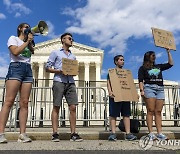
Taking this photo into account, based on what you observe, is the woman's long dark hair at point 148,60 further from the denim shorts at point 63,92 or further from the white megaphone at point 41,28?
the white megaphone at point 41,28

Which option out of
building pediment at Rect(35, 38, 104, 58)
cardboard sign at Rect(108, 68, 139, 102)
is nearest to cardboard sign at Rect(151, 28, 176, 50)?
cardboard sign at Rect(108, 68, 139, 102)

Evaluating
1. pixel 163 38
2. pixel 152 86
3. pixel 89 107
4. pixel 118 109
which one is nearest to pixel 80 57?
pixel 89 107

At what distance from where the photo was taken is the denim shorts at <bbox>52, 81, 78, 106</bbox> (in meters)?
4.80

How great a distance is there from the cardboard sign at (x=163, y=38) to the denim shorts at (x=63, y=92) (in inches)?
80.4

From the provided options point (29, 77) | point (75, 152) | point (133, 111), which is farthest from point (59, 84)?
point (133, 111)

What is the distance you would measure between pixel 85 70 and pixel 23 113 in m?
56.3

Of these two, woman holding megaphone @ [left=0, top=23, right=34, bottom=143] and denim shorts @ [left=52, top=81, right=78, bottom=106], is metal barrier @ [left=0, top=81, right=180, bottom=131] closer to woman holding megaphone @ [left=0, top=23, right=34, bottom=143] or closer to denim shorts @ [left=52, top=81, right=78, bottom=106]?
denim shorts @ [left=52, top=81, right=78, bottom=106]

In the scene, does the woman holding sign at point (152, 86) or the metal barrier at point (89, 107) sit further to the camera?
the metal barrier at point (89, 107)

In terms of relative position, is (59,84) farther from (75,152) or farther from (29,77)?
(75,152)

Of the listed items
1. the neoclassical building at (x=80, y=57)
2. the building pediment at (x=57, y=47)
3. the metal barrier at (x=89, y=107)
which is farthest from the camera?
the building pediment at (x=57, y=47)

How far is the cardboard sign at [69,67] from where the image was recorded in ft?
16.3

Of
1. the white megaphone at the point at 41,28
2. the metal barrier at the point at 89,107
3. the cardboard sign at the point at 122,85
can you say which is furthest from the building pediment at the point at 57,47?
the white megaphone at the point at 41,28

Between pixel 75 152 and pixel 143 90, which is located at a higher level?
pixel 143 90

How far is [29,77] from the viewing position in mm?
4668
